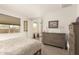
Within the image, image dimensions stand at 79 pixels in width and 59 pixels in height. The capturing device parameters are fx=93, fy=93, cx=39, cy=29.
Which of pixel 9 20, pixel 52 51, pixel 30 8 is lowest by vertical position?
pixel 52 51

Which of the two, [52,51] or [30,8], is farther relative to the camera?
[52,51]

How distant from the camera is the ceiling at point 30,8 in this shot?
1.74 metres

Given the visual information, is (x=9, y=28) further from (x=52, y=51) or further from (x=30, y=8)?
(x=52, y=51)

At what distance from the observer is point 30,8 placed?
1.85 meters

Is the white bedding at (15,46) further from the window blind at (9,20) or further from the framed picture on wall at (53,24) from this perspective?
the framed picture on wall at (53,24)

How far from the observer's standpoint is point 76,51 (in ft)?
5.55

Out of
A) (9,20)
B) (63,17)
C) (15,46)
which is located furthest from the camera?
(63,17)

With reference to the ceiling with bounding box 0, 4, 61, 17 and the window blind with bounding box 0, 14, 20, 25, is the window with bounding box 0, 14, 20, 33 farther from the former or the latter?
the ceiling with bounding box 0, 4, 61, 17

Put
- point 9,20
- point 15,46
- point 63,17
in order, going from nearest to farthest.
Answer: point 15,46
point 9,20
point 63,17

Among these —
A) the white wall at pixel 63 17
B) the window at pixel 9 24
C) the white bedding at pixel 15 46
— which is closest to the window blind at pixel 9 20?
the window at pixel 9 24

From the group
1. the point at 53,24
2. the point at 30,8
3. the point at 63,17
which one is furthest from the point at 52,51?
the point at 30,8

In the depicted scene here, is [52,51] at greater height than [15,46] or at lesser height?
lesser

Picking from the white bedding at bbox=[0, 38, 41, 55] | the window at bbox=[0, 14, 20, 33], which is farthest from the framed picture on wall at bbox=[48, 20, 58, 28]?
the window at bbox=[0, 14, 20, 33]
